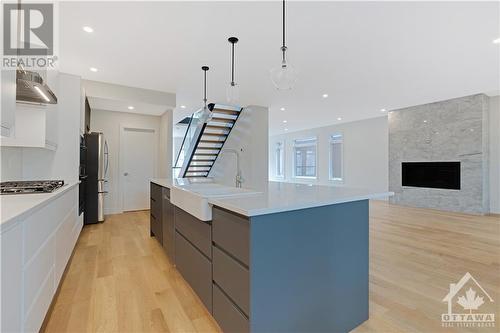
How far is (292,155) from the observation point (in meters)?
11.4

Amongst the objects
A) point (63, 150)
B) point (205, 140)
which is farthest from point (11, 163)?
point (205, 140)

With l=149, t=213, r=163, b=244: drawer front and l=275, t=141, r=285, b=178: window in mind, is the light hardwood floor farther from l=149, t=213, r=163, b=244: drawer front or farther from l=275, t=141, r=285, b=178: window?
l=275, t=141, r=285, b=178: window

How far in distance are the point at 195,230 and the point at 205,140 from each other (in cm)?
496

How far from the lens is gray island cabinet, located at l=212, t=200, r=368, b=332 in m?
Result: 1.26

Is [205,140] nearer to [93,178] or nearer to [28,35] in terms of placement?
[93,178]

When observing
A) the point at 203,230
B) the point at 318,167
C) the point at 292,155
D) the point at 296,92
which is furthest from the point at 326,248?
the point at 292,155

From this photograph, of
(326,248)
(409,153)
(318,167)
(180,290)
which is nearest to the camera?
(326,248)

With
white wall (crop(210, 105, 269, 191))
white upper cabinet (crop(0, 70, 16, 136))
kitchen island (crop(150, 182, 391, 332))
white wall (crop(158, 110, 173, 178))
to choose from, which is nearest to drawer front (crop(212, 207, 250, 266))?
kitchen island (crop(150, 182, 391, 332))

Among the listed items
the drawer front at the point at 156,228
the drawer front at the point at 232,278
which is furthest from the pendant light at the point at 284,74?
the drawer front at the point at 156,228

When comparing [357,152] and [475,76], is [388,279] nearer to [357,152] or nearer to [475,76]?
[475,76]

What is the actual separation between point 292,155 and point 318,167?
1833 millimetres

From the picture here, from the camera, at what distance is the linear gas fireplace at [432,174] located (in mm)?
5721

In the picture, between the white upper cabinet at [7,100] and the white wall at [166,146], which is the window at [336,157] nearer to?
the white wall at [166,146]

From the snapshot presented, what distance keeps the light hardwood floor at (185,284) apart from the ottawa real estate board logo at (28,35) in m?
2.00
